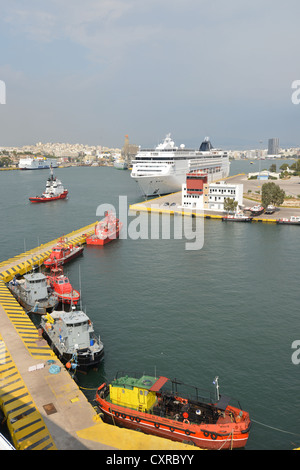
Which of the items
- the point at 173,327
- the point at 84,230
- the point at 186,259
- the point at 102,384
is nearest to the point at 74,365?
the point at 102,384

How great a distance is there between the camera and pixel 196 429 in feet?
56.2

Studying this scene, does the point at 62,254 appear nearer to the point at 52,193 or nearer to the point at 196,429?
the point at 196,429

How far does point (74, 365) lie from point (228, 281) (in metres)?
22.1

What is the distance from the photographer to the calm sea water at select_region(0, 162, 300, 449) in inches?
861

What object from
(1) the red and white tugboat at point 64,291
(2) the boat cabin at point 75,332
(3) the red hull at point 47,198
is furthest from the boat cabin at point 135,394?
(3) the red hull at point 47,198

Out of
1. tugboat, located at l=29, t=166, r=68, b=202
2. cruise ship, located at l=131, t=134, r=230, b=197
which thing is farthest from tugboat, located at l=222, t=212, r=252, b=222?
tugboat, located at l=29, t=166, r=68, b=202

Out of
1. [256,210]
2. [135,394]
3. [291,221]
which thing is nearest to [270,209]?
[256,210]

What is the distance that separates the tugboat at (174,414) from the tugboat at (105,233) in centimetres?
3568

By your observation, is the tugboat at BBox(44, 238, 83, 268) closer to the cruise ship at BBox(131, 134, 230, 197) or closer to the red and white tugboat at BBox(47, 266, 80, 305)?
the red and white tugboat at BBox(47, 266, 80, 305)

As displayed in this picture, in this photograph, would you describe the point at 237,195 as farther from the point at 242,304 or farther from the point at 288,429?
the point at 288,429

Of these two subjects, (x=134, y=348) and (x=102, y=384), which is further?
(x=134, y=348)

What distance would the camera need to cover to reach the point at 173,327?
29328mm

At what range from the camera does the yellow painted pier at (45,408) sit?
1555 cm

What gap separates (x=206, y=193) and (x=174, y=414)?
64754 millimetres
